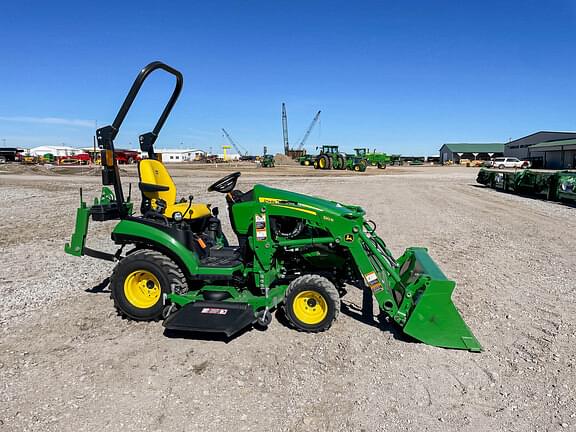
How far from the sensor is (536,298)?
5.09 metres

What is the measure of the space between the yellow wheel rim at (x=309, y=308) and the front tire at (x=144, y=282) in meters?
1.22

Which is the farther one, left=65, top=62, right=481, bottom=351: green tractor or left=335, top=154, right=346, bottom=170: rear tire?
left=335, top=154, right=346, bottom=170: rear tire

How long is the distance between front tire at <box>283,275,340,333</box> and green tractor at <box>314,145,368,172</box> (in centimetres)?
3358

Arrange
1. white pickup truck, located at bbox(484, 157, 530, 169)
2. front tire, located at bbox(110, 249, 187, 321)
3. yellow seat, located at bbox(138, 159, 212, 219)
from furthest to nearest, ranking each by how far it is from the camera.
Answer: white pickup truck, located at bbox(484, 157, 530, 169), yellow seat, located at bbox(138, 159, 212, 219), front tire, located at bbox(110, 249, 187, 321)

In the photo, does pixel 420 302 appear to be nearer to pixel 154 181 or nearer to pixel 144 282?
pixel 144 282

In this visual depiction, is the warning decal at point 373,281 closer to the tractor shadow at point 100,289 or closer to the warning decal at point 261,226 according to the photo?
the warning decal at point 261,226

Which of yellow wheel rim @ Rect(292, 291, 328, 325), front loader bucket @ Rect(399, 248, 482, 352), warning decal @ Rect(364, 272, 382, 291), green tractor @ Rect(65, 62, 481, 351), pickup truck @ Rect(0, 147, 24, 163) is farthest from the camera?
pickup truck @ Rect(0, 147, 24, 163)

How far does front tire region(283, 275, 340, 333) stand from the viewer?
396 cm

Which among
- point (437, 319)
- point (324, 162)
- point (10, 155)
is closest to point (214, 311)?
point (437, 319)

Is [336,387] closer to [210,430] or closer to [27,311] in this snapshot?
[210,430]

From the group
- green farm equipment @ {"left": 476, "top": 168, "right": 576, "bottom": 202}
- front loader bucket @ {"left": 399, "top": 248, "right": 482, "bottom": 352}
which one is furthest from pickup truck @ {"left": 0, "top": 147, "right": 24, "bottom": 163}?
front loader bucket @ {"left": 399, "top": 248, "right": 482, "bottom": 352}

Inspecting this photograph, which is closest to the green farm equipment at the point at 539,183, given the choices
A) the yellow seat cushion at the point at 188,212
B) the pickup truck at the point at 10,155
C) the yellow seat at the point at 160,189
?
the yellow seat cushion at the point at 188,212

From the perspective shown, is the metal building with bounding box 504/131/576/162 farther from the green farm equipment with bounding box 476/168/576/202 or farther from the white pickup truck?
the green farm equipment with bounding box 476/168/576/202

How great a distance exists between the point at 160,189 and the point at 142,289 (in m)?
1.13
